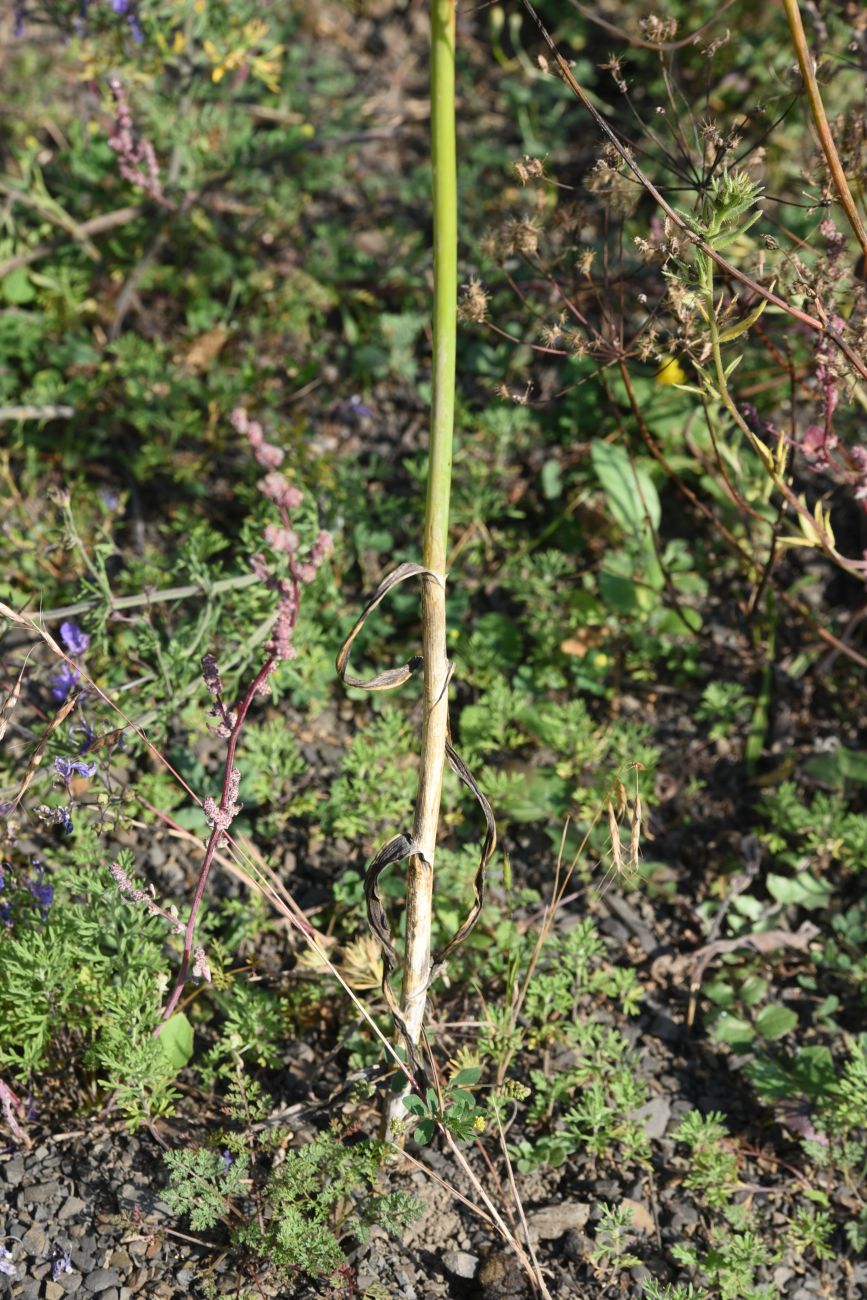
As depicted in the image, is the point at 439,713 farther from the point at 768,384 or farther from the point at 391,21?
the point at 391,21

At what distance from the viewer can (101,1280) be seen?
2.03 m

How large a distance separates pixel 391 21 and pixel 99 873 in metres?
3.75

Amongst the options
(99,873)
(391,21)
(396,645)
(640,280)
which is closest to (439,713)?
(99,873)

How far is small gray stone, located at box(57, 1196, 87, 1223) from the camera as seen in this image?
6.91 ft

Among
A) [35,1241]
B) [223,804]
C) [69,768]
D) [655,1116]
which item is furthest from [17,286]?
[655,1116]

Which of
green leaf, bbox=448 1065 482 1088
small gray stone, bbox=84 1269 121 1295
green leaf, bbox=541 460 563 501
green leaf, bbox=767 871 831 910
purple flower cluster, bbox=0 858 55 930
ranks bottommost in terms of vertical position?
small gray stone, bbox=84 1269 121 1295

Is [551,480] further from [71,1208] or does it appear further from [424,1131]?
[71,1208]

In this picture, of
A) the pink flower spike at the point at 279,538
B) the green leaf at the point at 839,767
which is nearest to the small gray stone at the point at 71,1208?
the pink flower spike at the point at 279,538

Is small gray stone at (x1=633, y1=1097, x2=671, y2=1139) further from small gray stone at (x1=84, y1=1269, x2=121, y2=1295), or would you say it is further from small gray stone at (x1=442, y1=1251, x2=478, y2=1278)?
small gray stone at (x1=84, y1=1269, x2=121, y2=1295)

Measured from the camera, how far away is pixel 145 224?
3.69 metres

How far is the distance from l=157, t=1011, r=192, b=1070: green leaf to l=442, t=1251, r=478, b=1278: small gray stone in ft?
2.01

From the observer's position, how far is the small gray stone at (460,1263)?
216 centimetres

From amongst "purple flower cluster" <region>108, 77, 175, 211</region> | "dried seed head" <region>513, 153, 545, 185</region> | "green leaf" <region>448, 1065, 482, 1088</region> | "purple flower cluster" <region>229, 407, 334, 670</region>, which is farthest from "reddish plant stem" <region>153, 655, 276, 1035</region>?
"purple flower cluster" <region>108, 77, 175, 211</region>

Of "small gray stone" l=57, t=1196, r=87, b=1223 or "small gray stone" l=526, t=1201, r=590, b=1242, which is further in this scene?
"small gray stone" l=526, t=1201, r=590, b=1242
